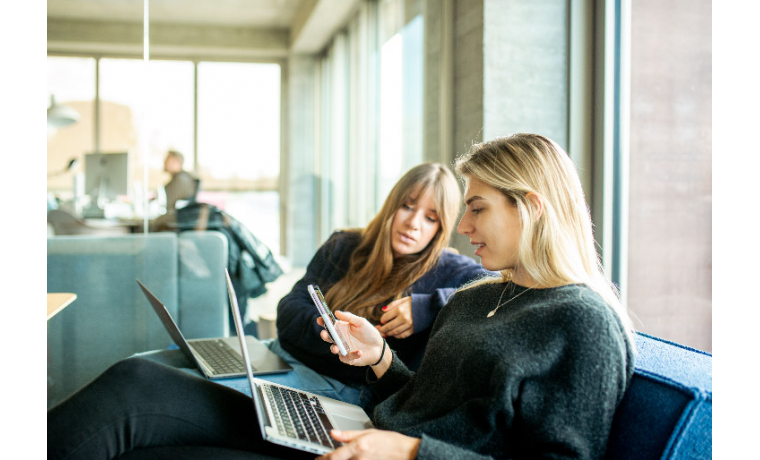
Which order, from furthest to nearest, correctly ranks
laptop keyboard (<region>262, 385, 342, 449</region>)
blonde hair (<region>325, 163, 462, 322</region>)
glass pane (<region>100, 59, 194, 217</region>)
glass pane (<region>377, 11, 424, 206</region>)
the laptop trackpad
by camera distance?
glass pane (<region>377, 11, 424, 206</region>)
glass pane (<region>100, 59, 194, 217</region>)
blonde hair (<region>325, 163, 462, 322</region>)
the laptop trackpad
laptop keyboard (<region>262, 385, 342, 449</region>)

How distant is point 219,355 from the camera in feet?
6.48

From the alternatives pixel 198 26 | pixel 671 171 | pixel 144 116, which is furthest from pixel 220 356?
pixel 198 26

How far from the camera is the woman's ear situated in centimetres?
110

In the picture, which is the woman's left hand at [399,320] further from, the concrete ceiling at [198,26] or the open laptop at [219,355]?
the concrete ceiling at [198,26]

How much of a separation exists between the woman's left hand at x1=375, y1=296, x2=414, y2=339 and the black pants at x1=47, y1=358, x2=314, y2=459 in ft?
1.55

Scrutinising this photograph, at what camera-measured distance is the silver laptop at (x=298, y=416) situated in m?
0.98

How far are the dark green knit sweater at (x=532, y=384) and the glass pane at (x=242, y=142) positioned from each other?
6.64 feet

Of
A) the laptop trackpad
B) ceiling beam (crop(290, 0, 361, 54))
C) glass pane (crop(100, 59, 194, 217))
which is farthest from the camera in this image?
ceiling beam (crop(290, 0, 361, 54))

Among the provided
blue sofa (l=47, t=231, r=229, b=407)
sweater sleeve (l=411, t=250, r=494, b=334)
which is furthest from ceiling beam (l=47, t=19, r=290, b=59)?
sweater sleeve (l=411, t=250, r=494, b=334)

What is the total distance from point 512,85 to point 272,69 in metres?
1.40

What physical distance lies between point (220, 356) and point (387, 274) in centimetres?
63

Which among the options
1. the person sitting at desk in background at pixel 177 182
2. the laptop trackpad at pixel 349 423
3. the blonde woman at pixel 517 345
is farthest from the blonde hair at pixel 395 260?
the person sitting at desk in background at pixel 177 182

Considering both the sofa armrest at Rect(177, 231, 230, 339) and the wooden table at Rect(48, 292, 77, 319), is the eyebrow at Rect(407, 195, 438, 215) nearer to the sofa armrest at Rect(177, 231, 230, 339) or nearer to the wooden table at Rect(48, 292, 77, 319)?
the wooden table at Rect(48, 292, 77, 319)
